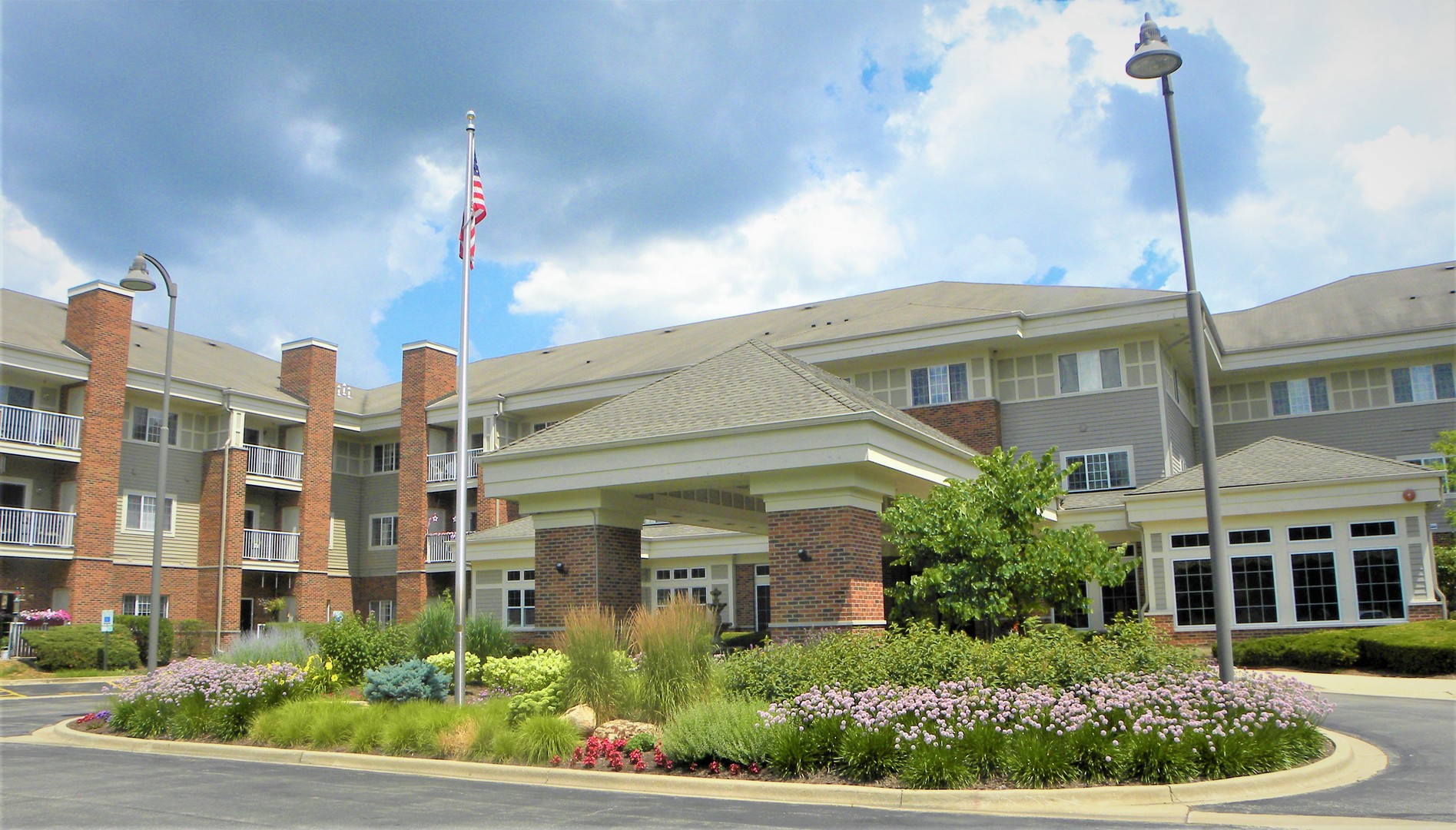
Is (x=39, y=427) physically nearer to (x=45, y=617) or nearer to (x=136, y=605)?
(x=45, y=617)

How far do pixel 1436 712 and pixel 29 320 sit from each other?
1596 inches

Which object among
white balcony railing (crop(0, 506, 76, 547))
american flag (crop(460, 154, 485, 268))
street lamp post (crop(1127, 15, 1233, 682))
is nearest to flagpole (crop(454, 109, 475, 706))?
american flag (crop(460, 154, 485, 268))

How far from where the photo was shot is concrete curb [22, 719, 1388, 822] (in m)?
9.39

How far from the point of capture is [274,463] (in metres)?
41.1

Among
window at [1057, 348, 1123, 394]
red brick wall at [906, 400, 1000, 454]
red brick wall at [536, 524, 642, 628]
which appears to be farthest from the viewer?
red brick wall at [906, 400, 1000, 454]

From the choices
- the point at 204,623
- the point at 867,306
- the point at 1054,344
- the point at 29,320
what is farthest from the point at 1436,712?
the point at 29,320

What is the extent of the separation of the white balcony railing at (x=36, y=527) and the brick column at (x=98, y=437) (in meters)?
0.34

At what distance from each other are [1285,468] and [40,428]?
118ft

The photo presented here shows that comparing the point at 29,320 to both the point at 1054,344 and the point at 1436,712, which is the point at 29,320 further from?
the point at 1436,712

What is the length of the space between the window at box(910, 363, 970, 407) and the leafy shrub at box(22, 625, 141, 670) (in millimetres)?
24752

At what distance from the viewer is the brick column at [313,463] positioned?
41.2 meters

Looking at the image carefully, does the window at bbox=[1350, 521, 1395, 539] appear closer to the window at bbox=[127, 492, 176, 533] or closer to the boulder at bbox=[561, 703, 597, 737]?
the boulder at bbox=[561, 703, 597, 737]

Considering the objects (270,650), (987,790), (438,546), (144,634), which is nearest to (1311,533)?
(987,790)

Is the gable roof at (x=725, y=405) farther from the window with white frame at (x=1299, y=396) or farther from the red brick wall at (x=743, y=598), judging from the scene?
the window with white frame at (x=1299, y=396)
